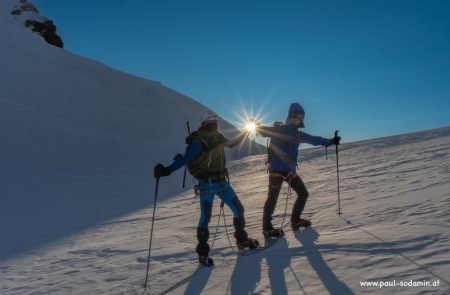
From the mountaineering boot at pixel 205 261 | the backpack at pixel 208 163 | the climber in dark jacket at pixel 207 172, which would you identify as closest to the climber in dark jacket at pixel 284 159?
the climber in dark jacket at pixel 207 172

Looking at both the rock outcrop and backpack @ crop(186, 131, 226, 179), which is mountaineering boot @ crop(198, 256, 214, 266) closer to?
backpack @ crop(186, 131, 226, 179)

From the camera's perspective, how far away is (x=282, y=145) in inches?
282

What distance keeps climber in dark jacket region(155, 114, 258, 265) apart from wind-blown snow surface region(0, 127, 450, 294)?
1.06ft

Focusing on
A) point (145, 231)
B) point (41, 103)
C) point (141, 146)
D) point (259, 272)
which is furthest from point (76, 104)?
point (259, 272)

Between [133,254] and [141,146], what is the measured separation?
26435mm

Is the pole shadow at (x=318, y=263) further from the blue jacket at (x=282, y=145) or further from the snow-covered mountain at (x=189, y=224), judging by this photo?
the blue jacket at (x=282, y=145)

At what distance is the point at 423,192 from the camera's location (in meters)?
7.86

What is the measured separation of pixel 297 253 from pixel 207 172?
185 cm

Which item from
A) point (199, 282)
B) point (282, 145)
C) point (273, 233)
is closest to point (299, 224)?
point (273, 233)

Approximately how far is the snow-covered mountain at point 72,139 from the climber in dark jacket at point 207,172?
5.46m

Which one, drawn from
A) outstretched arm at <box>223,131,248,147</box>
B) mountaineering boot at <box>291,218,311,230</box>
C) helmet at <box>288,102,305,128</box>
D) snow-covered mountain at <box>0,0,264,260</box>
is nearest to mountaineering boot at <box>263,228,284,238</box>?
mountaineering boot at <box>291,218,311,230</box>

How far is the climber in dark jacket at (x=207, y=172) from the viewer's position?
239 inches

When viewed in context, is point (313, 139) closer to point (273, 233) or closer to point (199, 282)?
point (273, 233)

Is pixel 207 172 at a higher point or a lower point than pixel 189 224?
higher
